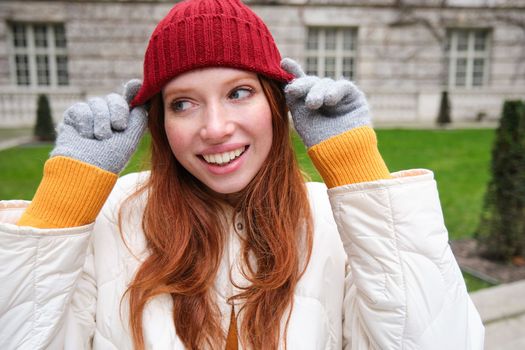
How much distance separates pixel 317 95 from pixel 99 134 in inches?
26.9

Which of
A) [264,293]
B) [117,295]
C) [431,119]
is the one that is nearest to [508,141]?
[264,293]

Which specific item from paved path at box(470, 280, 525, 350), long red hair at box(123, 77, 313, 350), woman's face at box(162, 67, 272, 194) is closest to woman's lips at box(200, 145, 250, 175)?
woman's face at box(162, 67, 272, 194)

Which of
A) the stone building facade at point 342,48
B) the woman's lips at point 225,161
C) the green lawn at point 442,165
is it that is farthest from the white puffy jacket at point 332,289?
the stone building facade at point 342,48

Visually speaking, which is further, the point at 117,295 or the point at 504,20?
the point at 504,20

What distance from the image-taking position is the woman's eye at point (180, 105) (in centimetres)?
147

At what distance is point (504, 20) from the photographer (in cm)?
1645

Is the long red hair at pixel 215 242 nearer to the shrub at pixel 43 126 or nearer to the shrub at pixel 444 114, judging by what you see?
the shrub at pixel 43 126

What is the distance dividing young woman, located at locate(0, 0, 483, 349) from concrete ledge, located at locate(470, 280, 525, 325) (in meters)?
1.83

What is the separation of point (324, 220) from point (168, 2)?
15.0m

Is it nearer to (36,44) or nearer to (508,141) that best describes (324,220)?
(508,141)

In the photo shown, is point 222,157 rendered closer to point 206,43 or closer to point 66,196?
point 206,43

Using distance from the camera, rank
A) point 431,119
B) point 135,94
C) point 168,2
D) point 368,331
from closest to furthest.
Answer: point 368,331 < point 135,94 < point 168,2 < point 431,119

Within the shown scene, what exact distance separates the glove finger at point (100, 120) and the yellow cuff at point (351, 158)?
67cm

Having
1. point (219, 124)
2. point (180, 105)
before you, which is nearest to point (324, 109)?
point (219, 124)
